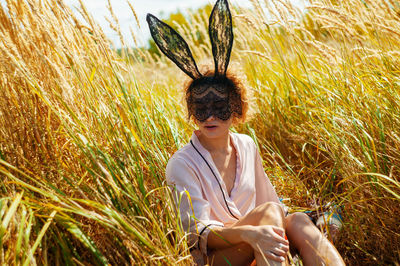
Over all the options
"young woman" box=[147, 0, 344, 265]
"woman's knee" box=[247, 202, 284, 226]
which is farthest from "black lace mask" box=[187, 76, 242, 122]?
"woman's knee" box=[247, 202, 284, 226]

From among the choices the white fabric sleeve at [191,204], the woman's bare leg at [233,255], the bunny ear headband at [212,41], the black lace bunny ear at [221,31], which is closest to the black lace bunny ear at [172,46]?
the bunny ear headband at [212,41]

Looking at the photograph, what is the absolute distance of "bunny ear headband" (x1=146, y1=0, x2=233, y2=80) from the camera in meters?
1.88

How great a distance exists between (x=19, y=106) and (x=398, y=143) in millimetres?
1667

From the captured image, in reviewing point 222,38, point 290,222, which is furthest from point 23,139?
point 290,222

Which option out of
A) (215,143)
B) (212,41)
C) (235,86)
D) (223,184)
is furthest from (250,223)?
(212,41)

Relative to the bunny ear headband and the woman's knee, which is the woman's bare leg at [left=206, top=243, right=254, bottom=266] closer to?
the woman's knee

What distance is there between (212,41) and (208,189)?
690 mm

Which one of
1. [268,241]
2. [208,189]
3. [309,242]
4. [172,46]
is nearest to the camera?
[268,241]

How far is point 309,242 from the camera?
1657mm

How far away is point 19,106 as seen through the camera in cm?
175

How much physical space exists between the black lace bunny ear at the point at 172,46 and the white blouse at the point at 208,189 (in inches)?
13.1

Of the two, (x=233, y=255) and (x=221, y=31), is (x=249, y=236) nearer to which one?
(x=233, y=255)

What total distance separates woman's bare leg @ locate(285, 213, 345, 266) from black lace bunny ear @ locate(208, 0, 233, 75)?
0.80 metres

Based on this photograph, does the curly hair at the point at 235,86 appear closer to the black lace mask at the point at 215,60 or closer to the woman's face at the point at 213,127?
the black lace mask at the point at 215,60
